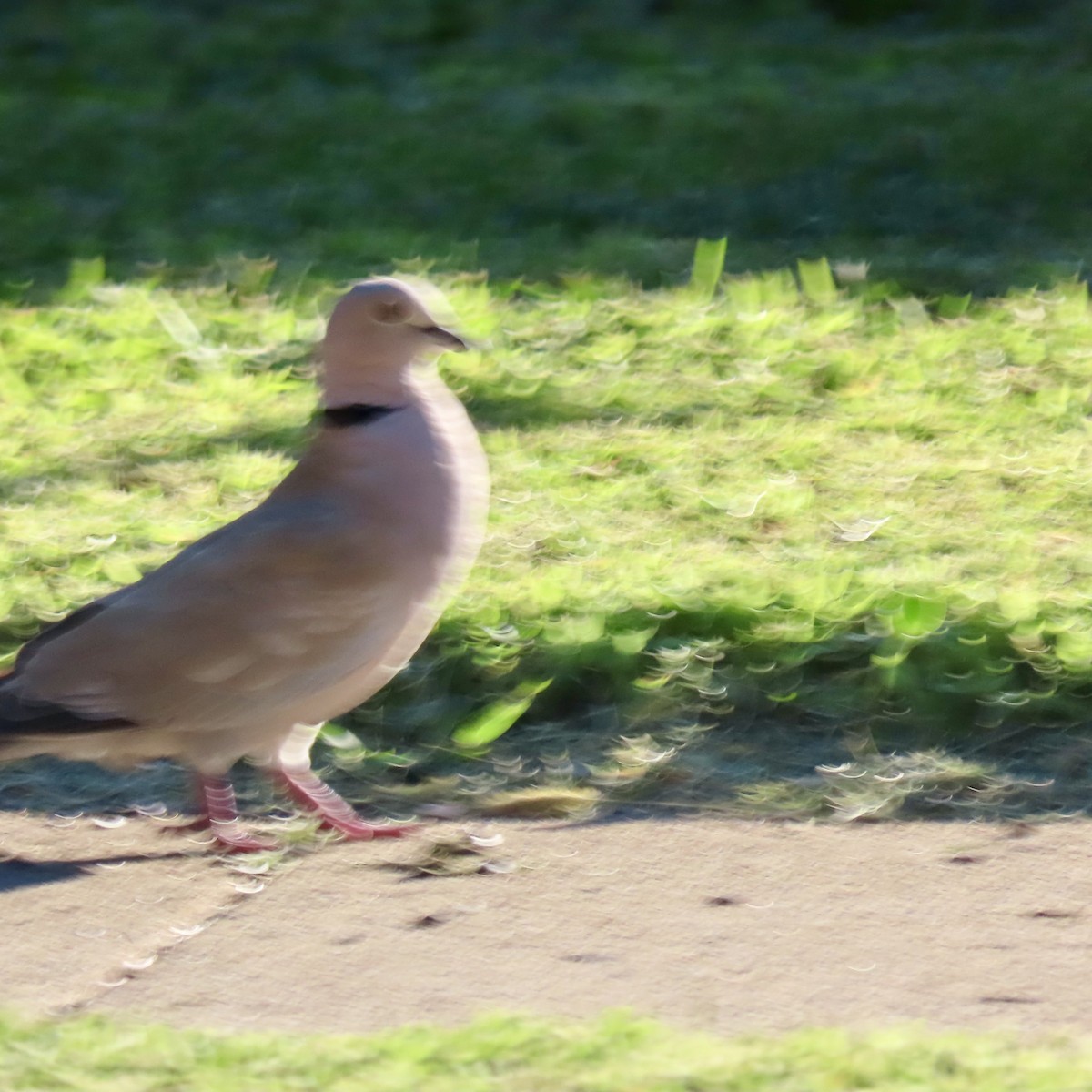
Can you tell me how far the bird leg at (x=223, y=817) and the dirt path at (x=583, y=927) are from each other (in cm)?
5

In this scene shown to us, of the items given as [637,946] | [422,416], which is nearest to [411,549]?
[422,416]

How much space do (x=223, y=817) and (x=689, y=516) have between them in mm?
1895

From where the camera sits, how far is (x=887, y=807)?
142 inches

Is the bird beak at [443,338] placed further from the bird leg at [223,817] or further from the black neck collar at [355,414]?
the bird leg at [223,817]

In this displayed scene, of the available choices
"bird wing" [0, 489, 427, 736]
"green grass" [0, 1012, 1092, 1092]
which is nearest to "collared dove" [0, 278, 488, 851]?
"bird wing" [0, 489, 427, 736]

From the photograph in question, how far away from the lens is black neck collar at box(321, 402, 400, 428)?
3.56 m

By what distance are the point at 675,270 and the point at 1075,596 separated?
9.13 ft

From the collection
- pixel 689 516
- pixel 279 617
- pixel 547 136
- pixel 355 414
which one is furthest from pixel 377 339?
pixel 547 136

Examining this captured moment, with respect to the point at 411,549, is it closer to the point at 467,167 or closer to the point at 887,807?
the point at 887,807

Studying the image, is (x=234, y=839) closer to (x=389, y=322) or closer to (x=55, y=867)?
(x=55, y=867)

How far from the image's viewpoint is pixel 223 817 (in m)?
3.52

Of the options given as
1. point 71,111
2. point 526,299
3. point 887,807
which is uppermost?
point 71,111

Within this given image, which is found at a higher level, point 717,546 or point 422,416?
point 422,416

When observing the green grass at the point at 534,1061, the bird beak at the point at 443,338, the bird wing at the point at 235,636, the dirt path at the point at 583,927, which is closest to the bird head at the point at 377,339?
the bird beak at the point at 443,338
